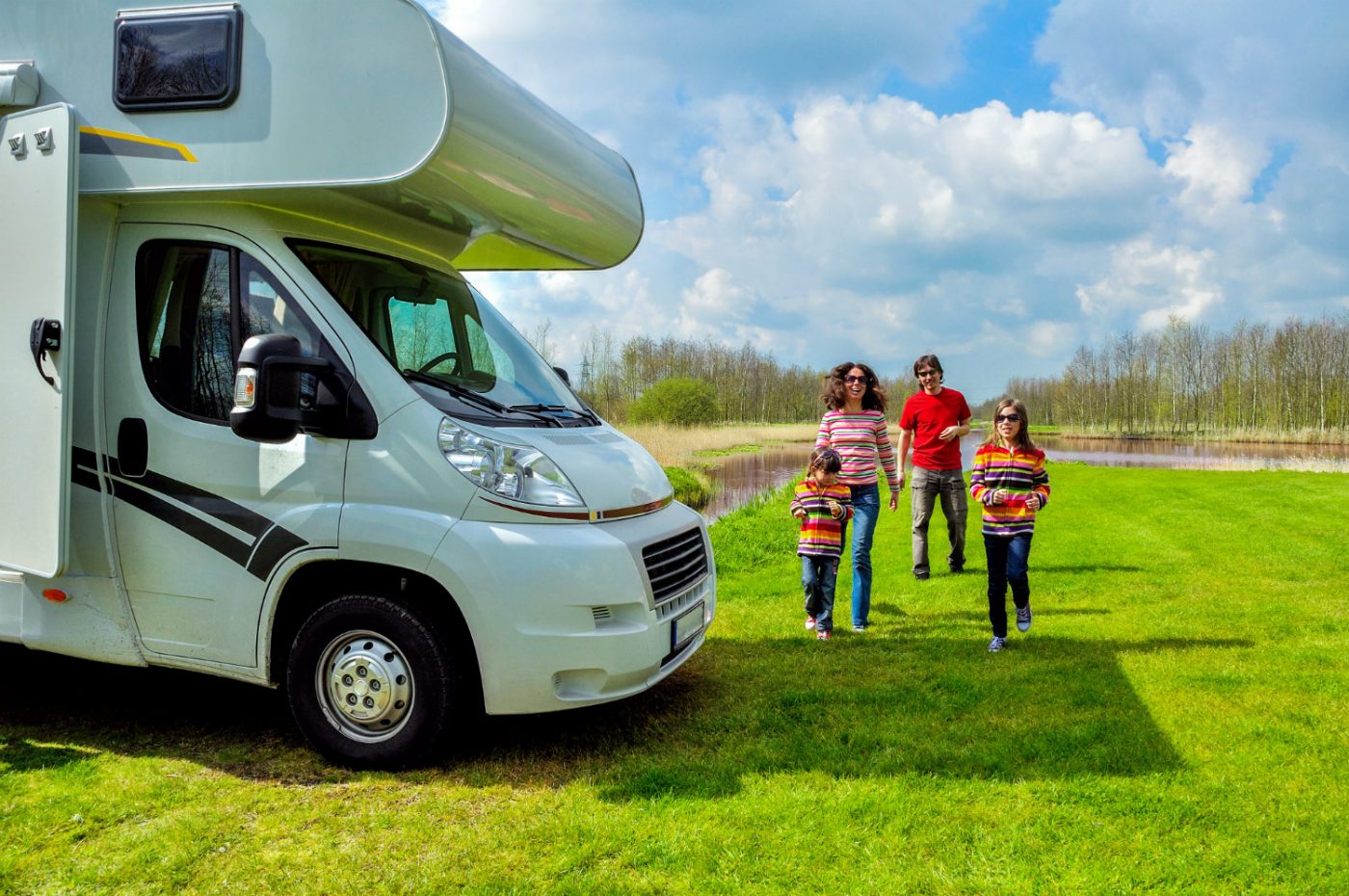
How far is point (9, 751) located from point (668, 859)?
11.3 ft

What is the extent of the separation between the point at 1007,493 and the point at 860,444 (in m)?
1.26

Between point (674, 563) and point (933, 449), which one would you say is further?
point (933, 449)

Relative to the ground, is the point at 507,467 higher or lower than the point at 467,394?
lower

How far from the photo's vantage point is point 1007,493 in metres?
6.23

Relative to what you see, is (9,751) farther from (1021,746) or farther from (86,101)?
(1021,746)

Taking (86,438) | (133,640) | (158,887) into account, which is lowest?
(158,887)

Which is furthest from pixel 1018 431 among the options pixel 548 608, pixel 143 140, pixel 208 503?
pixel 143 140

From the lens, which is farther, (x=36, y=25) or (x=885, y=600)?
(x=885, y=600)

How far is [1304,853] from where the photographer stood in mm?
3406

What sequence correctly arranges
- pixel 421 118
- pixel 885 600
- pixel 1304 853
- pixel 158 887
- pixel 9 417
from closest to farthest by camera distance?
1. pixel 158 887
2. pixel 1304 853
3. pixel 421 118
4. pixel 9 417
5. pixel 885 600

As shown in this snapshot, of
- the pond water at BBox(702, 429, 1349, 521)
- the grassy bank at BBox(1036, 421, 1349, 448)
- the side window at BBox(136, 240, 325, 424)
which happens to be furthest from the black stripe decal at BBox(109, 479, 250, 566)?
the grassy bank at BBox(1036, 421, 1349, 448)

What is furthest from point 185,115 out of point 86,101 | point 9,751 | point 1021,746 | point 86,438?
point 1021,746

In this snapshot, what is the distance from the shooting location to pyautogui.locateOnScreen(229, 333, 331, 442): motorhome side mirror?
391 centimetres

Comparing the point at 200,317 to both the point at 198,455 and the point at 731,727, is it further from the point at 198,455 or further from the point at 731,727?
the point at 731,727
